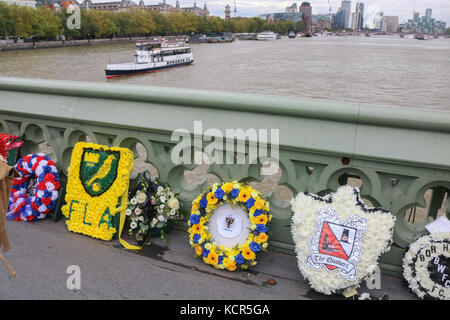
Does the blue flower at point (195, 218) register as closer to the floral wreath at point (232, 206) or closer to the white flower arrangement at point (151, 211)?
the floral wreath at point (232, 206)

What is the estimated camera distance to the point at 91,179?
320 centimetres

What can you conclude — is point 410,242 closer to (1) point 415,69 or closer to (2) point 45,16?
(1) point 415,69

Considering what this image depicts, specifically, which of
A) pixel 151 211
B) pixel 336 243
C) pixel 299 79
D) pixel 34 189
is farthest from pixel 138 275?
pixel 299 79

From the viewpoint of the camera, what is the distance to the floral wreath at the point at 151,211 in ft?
9.87

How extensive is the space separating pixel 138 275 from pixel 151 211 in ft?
1.84

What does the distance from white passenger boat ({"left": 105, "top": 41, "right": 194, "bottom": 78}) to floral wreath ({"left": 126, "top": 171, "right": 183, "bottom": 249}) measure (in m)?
33.0

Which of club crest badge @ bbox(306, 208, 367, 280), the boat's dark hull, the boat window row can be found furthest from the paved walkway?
the boat window row

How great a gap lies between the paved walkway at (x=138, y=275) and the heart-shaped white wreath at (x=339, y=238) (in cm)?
15

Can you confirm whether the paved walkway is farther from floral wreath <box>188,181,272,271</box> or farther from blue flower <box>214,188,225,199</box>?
blue flower <box>214,188,225,199</box>

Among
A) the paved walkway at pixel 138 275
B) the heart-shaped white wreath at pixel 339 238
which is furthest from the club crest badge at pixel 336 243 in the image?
the paved walkway at pixel 138 275

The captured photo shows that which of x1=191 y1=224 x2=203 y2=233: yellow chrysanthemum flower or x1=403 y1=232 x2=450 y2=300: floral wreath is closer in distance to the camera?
x1=403 y1=232 x2=450 y2=300: floral wreath

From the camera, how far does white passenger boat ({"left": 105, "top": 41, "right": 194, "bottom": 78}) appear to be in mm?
35625
